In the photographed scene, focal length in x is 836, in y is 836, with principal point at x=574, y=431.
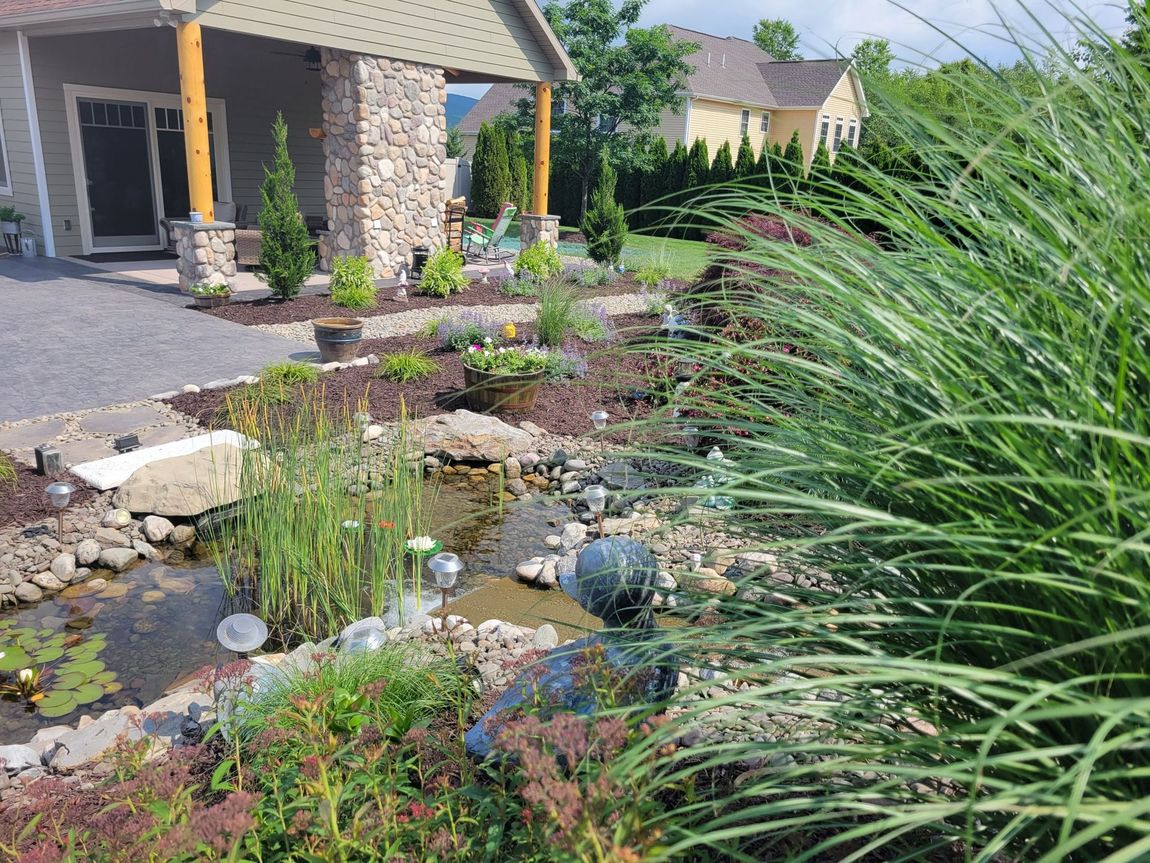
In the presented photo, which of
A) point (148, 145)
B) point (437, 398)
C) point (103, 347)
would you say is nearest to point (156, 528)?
point (437, 398)

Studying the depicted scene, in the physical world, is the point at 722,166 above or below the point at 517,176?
above

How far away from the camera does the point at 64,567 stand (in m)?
3.68

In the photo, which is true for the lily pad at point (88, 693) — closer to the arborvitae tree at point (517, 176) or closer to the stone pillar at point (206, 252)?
the stone pillar at point (206, 252)

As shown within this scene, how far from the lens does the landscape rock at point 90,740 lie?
2.32 metres

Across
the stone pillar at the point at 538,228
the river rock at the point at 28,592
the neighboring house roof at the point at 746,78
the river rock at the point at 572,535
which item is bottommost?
the river rock at the point at 28,592

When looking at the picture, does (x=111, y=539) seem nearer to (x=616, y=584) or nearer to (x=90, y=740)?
(x=90, y=740)

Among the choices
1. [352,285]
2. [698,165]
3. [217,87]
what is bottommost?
[352,285]

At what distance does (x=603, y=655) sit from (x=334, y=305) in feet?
27.1

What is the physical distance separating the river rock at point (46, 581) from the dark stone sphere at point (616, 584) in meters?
2.95

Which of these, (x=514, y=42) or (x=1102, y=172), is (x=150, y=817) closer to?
(x=1102, y=172)

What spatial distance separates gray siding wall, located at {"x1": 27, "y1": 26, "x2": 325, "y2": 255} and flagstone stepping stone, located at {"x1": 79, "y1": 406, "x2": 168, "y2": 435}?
7.52m

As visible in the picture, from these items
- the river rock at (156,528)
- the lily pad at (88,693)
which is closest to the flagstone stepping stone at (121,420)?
the river rock at (156,528)

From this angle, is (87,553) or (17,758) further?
(87,553)

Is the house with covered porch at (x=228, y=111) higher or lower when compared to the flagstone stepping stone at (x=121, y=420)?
higher
